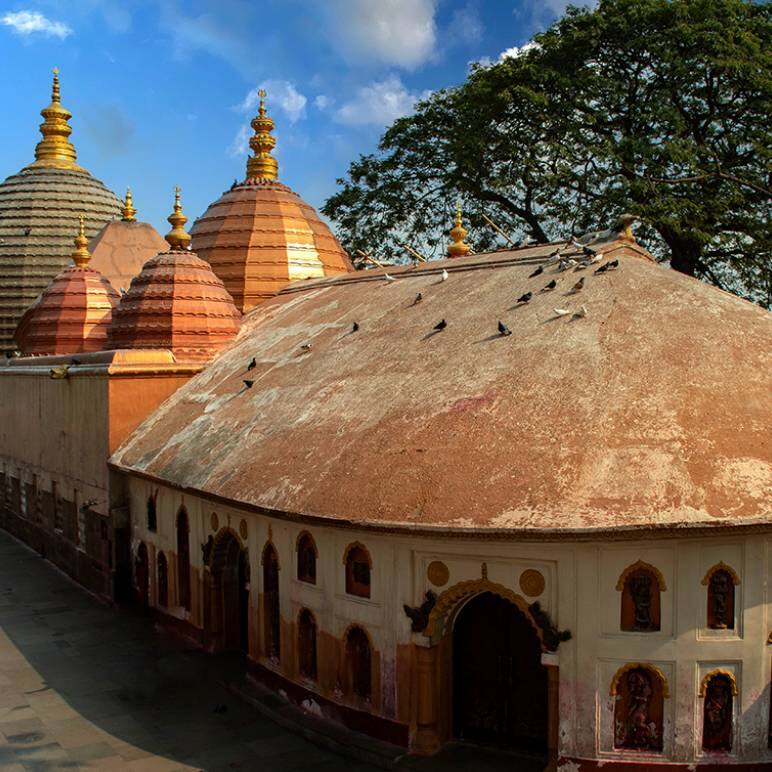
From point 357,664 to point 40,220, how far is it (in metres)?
23.1

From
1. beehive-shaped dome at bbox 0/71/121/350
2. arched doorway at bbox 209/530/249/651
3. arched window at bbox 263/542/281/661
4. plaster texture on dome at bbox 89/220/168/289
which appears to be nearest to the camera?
arched window at bbox 263/542/281/661

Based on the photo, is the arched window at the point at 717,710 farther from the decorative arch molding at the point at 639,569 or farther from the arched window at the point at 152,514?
the arched window at the point at 152,514

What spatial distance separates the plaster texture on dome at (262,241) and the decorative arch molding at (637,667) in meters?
15.4

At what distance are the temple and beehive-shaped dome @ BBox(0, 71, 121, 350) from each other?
14.4 meters

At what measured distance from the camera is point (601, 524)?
845cm

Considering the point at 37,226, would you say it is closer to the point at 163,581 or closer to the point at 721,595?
the point at 163,581

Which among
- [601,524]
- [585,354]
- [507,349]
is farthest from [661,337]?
[601,524]

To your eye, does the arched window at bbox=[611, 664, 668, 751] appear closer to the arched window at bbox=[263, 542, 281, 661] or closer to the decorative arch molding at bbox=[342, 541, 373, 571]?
the decorative arch molding at bbox=[342, 541, 373, 571]

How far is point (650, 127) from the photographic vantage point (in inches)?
965

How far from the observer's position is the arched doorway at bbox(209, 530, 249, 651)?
519 inches

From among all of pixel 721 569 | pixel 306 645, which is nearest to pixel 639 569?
pixel 721 569

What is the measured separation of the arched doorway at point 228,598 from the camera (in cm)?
1318

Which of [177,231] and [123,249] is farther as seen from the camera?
[123,249]

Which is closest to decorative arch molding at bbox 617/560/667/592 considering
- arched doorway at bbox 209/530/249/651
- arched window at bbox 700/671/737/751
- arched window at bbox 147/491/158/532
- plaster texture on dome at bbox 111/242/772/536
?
plaster texture on dome at bbox 111/242/772/536
